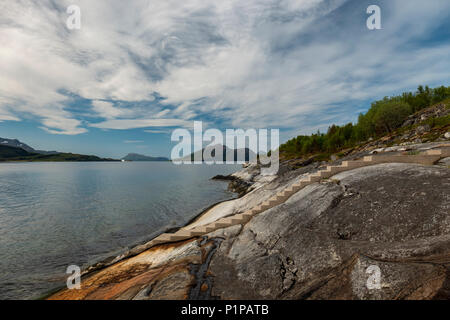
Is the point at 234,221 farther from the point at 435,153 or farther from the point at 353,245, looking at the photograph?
the point at 435,153

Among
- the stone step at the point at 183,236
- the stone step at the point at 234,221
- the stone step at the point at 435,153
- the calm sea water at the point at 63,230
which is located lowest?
the calm sea water at the point at 63,230

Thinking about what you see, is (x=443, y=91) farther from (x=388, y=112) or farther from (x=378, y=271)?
(x=378, y=271)

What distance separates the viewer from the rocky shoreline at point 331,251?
6574mm

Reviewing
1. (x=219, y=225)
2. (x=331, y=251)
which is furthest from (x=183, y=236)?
(x=331, y=251)

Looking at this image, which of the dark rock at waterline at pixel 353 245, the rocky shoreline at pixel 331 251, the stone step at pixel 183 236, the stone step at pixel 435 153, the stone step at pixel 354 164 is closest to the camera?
the dark rock at waterline at pixel 353 245

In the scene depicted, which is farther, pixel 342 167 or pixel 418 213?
pixel 342 167

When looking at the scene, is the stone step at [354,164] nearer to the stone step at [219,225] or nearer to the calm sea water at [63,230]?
the stone step at [219,225]

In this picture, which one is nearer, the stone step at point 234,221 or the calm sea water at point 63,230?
the stone step at point 234,221

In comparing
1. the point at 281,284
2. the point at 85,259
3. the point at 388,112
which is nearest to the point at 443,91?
the point at 388,112

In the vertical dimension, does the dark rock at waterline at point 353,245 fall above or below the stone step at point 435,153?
below

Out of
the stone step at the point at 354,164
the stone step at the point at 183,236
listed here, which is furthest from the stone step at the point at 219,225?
the stone step at the point at 354,164

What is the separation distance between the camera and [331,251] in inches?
337
